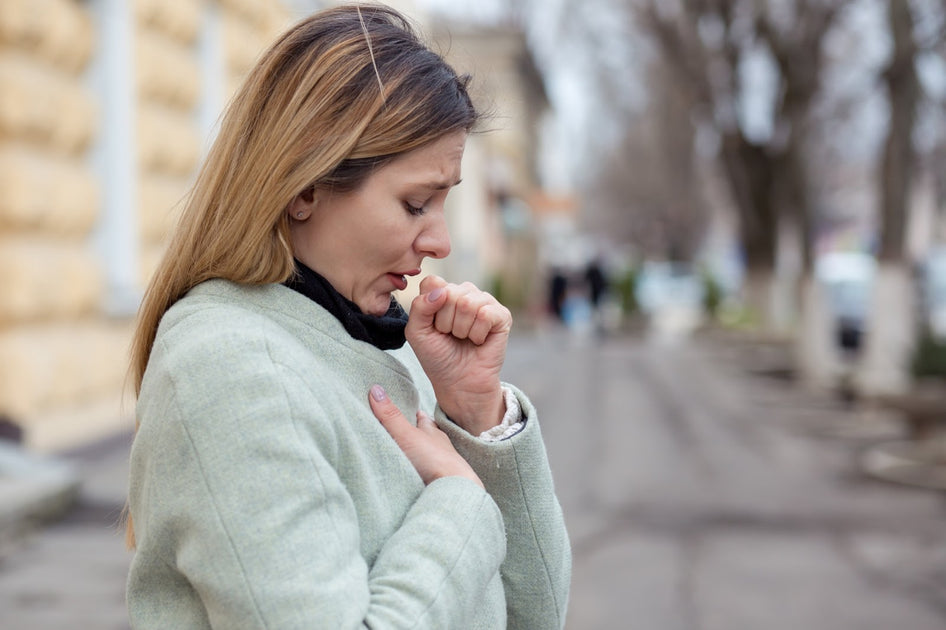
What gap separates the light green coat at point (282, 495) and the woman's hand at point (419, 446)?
0.02 m

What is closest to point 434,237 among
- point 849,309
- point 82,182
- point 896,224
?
point 82,182

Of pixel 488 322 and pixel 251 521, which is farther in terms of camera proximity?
pixel 488 322

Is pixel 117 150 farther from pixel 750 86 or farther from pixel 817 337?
pixel 750 86

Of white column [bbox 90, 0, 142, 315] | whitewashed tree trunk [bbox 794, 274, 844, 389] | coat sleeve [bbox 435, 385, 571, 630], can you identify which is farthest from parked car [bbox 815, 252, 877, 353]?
coat sleeve [bbox 435, 385, 571, 630]

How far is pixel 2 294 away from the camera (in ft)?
24.3

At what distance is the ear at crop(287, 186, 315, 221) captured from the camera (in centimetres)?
142

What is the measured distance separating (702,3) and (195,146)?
13.0m

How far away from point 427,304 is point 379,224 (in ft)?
0.46

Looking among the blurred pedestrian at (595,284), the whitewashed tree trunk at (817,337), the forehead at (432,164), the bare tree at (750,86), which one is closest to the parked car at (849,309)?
the bare tree at (750,86)

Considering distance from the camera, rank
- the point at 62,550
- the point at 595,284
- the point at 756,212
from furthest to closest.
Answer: the point at 595,284, the point at 756,212, the point at 62,550

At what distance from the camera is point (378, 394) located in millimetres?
1463

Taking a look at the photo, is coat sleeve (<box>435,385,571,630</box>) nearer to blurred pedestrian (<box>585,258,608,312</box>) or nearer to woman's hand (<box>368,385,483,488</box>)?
woman's hand (<box>368,385,483,488</box>)

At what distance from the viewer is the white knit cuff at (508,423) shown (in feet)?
5.26

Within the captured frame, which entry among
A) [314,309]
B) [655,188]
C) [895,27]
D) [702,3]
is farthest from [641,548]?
[655,188]
